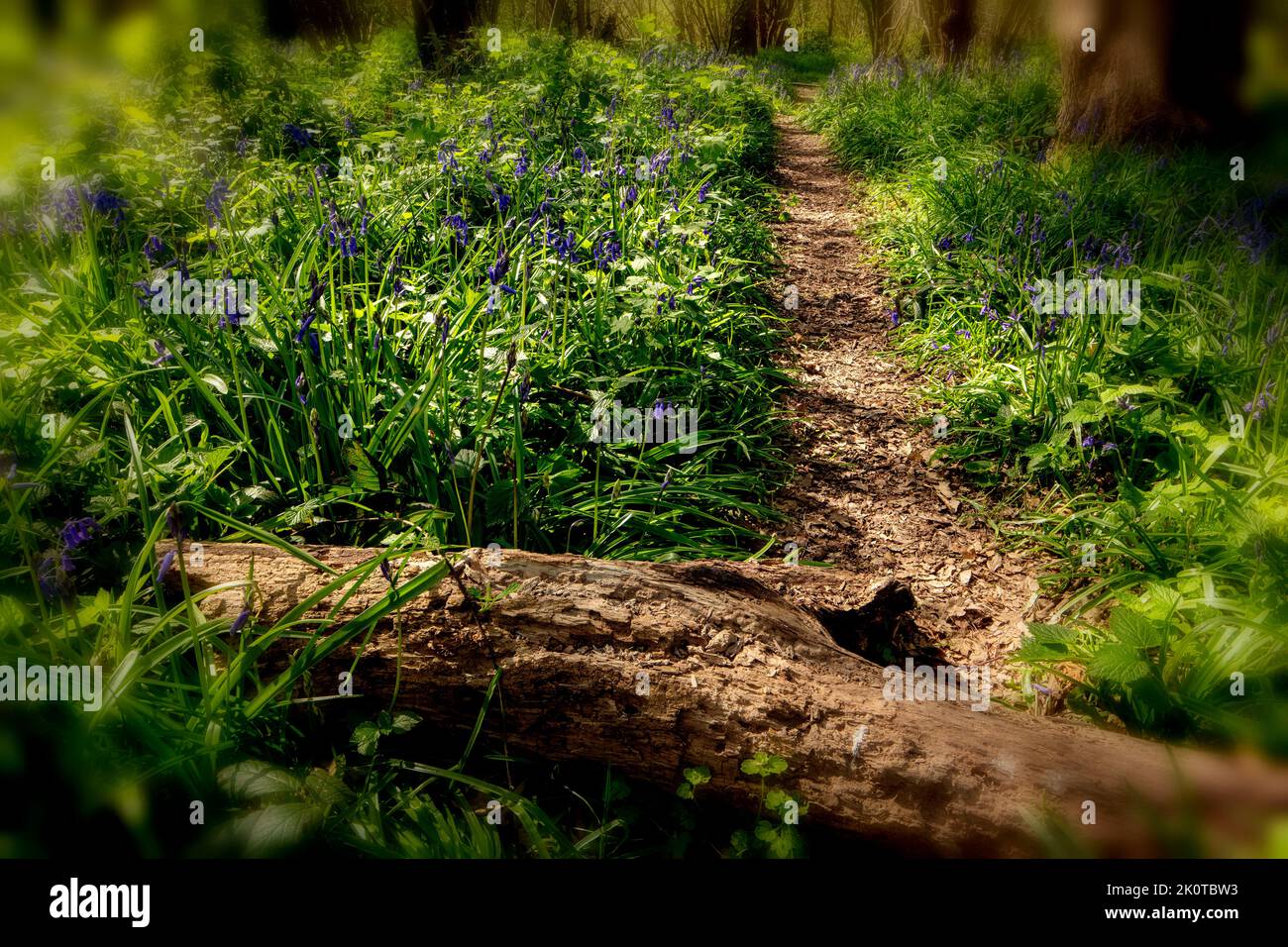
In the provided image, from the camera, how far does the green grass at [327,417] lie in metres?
1.32

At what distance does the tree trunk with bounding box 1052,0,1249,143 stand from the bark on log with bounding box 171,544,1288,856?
4.97 metres

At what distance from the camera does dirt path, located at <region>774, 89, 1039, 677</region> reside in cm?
238

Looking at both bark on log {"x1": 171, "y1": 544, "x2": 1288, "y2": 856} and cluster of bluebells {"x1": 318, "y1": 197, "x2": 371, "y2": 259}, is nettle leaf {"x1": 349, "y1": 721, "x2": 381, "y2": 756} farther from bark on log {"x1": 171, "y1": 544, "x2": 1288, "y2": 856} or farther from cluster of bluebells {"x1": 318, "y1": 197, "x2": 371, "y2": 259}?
cluster of bluebells {"x1": 318, "y1": 197, "x2": 371, "y2": 259}

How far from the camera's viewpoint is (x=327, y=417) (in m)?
2.23

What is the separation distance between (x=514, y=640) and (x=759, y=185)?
231 inches

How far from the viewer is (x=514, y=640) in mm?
1537

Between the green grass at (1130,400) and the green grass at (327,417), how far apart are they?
3.31ft

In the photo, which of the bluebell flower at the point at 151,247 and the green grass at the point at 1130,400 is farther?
the bluebell flower at the point at 151,247

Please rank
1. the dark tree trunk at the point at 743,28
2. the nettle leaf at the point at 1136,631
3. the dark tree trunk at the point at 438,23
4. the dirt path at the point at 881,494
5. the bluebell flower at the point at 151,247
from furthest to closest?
1. the dark tree trunk at the point at 743,28
2. the dark tree trunk at the point at 438,23
3. the bluebell flower at the point at 151,247
4. the dirt path at the point at 881,494
5. the nettle leaf at the point at 1136,631

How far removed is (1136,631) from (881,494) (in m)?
1.38

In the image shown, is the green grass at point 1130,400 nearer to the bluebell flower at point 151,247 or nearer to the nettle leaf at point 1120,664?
the nettle leaf at point 1120,664

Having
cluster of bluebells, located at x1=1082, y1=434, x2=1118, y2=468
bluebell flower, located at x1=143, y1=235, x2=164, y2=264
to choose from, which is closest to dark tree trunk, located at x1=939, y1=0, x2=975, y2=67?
cluster of bluebells, located at x1=1082, y1=434, x2=1118, y2=468

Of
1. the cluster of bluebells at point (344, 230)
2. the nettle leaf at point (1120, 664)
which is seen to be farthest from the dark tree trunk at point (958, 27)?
the nettle leaf at point (1120, 664)
